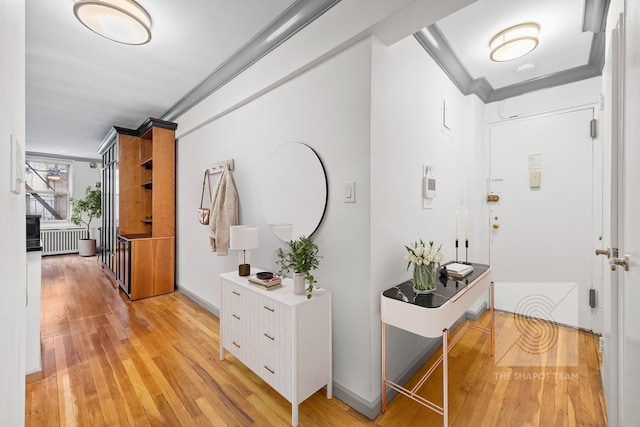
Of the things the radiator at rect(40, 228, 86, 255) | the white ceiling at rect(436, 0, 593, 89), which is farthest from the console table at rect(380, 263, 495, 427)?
the radiator at rect(40, 228, 86, 255)

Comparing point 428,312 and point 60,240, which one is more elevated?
point 428,312

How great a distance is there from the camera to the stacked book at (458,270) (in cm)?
204

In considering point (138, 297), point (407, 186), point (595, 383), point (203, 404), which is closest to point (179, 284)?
point (138, 297)

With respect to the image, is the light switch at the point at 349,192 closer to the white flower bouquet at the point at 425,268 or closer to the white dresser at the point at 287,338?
the white flower bouquet at the point at 425,268

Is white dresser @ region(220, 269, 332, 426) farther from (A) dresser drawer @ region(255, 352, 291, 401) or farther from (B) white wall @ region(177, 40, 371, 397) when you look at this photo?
(B) white wall @ region(177, 40, 371, 397)

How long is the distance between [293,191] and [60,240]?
7.93m

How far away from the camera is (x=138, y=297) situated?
362cm

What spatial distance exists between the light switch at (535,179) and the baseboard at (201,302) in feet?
12.1

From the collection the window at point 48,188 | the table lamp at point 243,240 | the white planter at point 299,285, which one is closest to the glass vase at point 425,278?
the white planter at point 299,285

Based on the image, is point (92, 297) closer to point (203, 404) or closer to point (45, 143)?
point (203, 404)

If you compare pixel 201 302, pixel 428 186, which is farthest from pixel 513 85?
pixel 201 302

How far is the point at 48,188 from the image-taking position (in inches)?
273

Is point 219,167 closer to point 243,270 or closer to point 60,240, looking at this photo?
point 243,270

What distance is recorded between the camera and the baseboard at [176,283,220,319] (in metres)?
3.10
